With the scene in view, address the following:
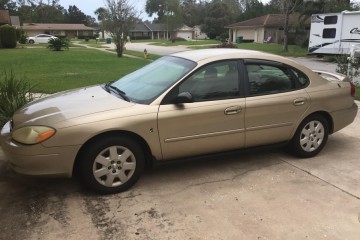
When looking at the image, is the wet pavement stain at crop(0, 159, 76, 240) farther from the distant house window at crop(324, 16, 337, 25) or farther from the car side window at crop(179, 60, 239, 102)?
the distant house window at crop(324, 16, 337, 25)

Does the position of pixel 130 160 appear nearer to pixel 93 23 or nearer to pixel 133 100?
pixel 133 100

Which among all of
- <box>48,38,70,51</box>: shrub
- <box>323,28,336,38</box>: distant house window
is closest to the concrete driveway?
<box>323,28,336,38</box>: distant house window

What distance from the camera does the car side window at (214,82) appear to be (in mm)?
4301

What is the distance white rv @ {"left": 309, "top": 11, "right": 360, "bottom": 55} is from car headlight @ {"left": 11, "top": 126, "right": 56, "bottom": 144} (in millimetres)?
21519

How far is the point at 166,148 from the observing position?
4148 mm

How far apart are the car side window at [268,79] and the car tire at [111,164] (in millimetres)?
1654

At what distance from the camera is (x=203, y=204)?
3.83 meters

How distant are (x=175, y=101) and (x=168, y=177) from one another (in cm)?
99

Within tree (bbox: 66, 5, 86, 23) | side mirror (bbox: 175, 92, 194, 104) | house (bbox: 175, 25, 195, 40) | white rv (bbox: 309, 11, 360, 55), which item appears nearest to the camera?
side mirror (bbox: 175, 92, 194, 104)

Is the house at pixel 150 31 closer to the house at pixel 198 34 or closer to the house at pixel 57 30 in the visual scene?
the house at pixel 198 34

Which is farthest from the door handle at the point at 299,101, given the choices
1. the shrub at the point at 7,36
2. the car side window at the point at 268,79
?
the shrub at the point at 7,36

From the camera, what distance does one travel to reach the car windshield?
4.26 meters

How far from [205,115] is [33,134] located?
1840 mm

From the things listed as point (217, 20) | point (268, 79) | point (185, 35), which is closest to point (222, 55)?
point (268, 79)
